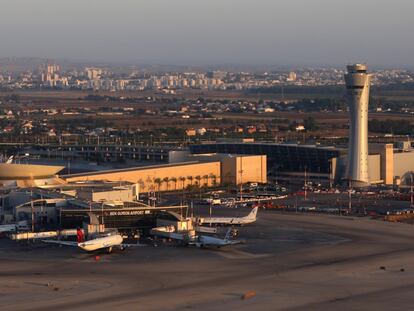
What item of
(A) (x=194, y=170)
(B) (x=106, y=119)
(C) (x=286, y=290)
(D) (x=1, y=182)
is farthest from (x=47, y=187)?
(B) (x=106, y=119)

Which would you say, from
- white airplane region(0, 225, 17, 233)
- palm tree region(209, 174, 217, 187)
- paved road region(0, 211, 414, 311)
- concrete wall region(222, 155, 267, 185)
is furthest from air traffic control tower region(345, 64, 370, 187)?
white airplane region(0, 225, 17, 233)

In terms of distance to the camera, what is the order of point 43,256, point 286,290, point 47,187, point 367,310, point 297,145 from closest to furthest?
point 367,310
point 286,290
point 43,256
point 47,187
point 297,145

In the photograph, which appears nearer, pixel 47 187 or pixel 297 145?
pixel 47 187

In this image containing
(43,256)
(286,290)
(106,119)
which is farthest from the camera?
(106,119)

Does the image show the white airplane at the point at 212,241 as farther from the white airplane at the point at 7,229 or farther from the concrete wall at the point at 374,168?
the concrete wall at the point at 374,168

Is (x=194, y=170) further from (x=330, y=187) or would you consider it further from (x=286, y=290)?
(x=286, y=290)

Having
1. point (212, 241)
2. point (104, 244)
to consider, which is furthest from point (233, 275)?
point (104, 244)

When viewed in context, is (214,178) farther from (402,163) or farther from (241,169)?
(402,163)

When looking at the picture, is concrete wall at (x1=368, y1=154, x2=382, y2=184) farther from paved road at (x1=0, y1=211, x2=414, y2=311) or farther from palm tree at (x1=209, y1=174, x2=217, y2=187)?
paved road at (x1=0, y1=211, x2=414, y2=311)
